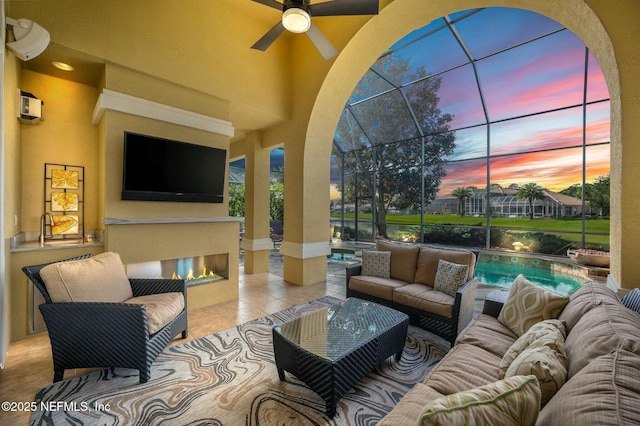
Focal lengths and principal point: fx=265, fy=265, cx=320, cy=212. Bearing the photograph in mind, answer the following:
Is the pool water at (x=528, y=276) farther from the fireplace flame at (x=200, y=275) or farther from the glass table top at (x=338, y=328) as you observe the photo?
the fireplace flame at (x=200, y=275)

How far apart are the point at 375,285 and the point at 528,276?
18.2ft

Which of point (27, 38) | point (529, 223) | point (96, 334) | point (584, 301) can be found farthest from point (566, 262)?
point (27, 38)

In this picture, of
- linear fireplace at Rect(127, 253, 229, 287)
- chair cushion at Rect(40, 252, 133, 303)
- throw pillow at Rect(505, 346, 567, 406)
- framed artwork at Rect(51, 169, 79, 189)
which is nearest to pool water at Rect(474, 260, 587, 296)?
throw pillow at Rect(505, 346, 567, 406)

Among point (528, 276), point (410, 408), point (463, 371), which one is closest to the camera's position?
point (410, 408)

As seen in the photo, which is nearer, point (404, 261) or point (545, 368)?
point (545, 368)

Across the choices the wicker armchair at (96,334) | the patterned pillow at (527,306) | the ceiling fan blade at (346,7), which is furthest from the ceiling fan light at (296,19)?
the patterned pillow at (527,306)

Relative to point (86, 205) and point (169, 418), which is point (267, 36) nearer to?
point (86, 205)

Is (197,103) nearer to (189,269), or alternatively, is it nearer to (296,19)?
(296,19)

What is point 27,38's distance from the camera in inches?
101

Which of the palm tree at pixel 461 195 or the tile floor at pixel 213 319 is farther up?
the palm tree at pixel 461 195

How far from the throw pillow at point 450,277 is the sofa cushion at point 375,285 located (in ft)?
1.57

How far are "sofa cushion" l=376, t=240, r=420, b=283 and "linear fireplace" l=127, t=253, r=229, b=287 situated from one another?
253 centimetres

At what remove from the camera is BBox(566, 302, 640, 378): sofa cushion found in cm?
112

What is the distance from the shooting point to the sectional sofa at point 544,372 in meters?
0.83
